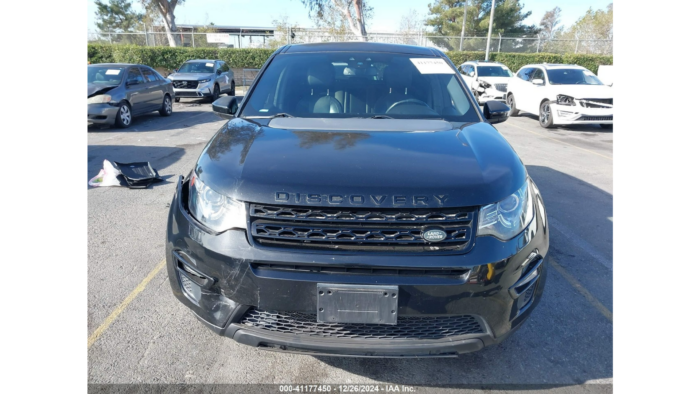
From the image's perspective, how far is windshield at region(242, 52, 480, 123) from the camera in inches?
123

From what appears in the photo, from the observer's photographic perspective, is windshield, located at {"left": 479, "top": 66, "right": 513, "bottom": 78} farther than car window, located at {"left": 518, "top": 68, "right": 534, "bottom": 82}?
Yes

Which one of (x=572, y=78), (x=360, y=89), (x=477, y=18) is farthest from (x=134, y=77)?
(x=477, y=18)

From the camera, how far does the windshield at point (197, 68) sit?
54.3 feet

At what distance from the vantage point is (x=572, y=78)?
11938mm

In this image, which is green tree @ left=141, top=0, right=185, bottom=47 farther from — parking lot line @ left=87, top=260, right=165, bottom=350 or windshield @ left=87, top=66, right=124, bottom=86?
parking lot line @ left=87, top=260, right=165, bottom=350

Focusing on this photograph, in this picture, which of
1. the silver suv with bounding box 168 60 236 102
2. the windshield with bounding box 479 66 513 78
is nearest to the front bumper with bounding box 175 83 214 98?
the silver suv with bounding box 168 60 236 102

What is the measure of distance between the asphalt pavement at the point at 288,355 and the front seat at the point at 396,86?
177cm

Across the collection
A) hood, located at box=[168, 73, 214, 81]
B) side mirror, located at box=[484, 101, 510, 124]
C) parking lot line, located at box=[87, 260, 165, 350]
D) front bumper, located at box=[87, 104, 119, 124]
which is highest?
hood, located at box=[168, 73, 214, 81]

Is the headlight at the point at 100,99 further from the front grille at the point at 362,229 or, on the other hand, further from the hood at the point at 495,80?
the hood at the point at 495,80

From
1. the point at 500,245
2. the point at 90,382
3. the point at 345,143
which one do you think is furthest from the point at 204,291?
the point at 500,245

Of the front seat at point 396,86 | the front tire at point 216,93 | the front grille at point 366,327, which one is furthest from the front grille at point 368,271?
the front tire at point 216,93

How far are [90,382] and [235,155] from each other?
4.59 ft

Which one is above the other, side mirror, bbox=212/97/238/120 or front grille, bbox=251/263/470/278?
side mirror, bbox=212/97/238/120

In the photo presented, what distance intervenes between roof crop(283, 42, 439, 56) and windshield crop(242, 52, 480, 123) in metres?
0.09
